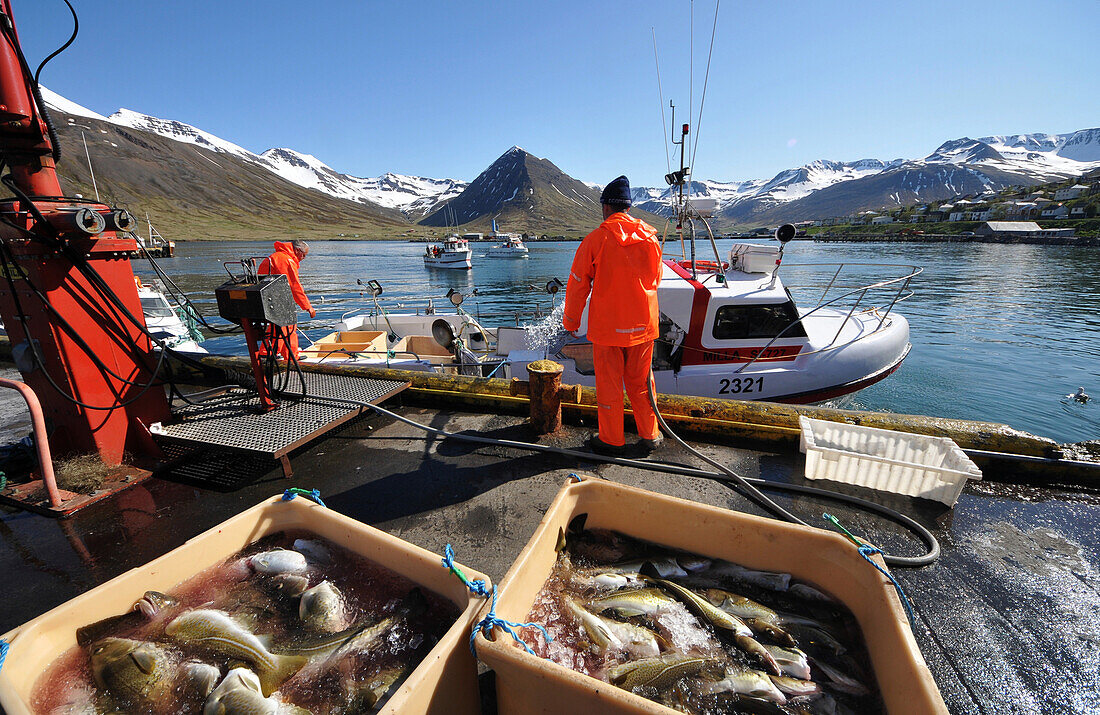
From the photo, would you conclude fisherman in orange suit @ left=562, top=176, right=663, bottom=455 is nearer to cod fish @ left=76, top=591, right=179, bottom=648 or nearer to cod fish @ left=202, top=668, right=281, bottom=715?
cod fish @ left=202, top=668, right=281, bottom=715

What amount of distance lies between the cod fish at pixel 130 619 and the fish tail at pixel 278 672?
693 mm

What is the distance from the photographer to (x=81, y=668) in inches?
67.8

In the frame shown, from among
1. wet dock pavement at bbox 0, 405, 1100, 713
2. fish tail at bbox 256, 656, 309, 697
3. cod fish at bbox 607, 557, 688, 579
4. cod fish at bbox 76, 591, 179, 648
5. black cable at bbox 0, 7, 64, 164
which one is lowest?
wet dock pavement at bbox 0, 405, 1100, 713

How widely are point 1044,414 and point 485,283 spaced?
38.1m

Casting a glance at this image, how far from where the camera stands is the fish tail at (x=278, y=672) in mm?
1682

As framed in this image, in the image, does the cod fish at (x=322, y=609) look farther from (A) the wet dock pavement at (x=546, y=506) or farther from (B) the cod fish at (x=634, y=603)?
(B) the cod fish at (x=634, y=603)

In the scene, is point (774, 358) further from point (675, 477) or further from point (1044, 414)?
point (1044, 414)

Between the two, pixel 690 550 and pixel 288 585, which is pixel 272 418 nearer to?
pixel 288 585

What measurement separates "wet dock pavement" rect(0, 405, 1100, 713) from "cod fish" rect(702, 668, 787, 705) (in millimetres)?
860

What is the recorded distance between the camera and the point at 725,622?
6.38 feet

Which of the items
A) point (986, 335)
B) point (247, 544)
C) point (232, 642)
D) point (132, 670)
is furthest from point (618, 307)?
point (986, 335)

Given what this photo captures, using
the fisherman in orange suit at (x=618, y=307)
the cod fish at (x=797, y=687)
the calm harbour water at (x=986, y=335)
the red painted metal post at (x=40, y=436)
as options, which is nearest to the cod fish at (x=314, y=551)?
the red painted metal post at (x=40, y=436)

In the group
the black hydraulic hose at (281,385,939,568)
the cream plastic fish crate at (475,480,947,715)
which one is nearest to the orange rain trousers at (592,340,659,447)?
the black hydraulic hose at (281,385,939,568)

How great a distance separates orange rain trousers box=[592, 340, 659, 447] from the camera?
3.79 meters
